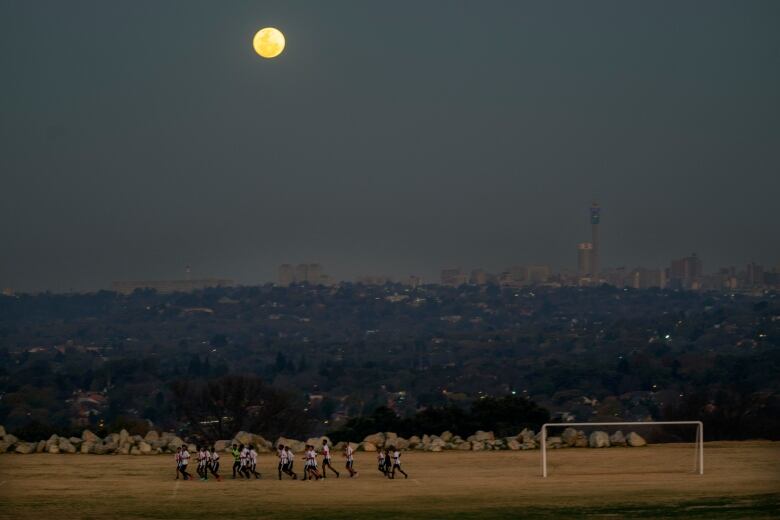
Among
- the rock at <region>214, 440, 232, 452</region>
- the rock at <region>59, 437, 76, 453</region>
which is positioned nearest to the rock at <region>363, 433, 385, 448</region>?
the rock at <region>214, 440, 232, 452</region>

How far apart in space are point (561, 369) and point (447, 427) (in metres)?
128

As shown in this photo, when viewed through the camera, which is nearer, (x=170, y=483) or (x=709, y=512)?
(x=709, y=512)

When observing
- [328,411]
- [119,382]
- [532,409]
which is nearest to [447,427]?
[532,409]

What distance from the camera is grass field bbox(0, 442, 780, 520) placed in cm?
3212

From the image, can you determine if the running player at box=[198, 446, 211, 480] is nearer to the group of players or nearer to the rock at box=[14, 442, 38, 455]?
the group of players

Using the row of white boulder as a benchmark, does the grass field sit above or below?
below

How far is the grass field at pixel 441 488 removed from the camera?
32125 mm

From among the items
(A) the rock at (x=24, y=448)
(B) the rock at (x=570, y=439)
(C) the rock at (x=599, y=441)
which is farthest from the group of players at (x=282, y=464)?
(C) the rock at (x=599, y=441)

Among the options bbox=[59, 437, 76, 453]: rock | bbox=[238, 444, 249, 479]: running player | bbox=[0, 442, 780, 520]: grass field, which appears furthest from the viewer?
bbox=[59, 437, 76, 453]: rock

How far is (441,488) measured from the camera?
36.5m

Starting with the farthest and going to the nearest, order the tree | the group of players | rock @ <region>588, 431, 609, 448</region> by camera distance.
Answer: the tree
rock @ <region>588, 431, 609, 448</region>
the group of players

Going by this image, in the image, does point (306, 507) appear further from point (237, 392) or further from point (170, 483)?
point (237, 392)

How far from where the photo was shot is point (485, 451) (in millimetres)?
46469

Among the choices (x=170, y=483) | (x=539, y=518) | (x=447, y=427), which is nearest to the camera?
(x=539, y=518)
